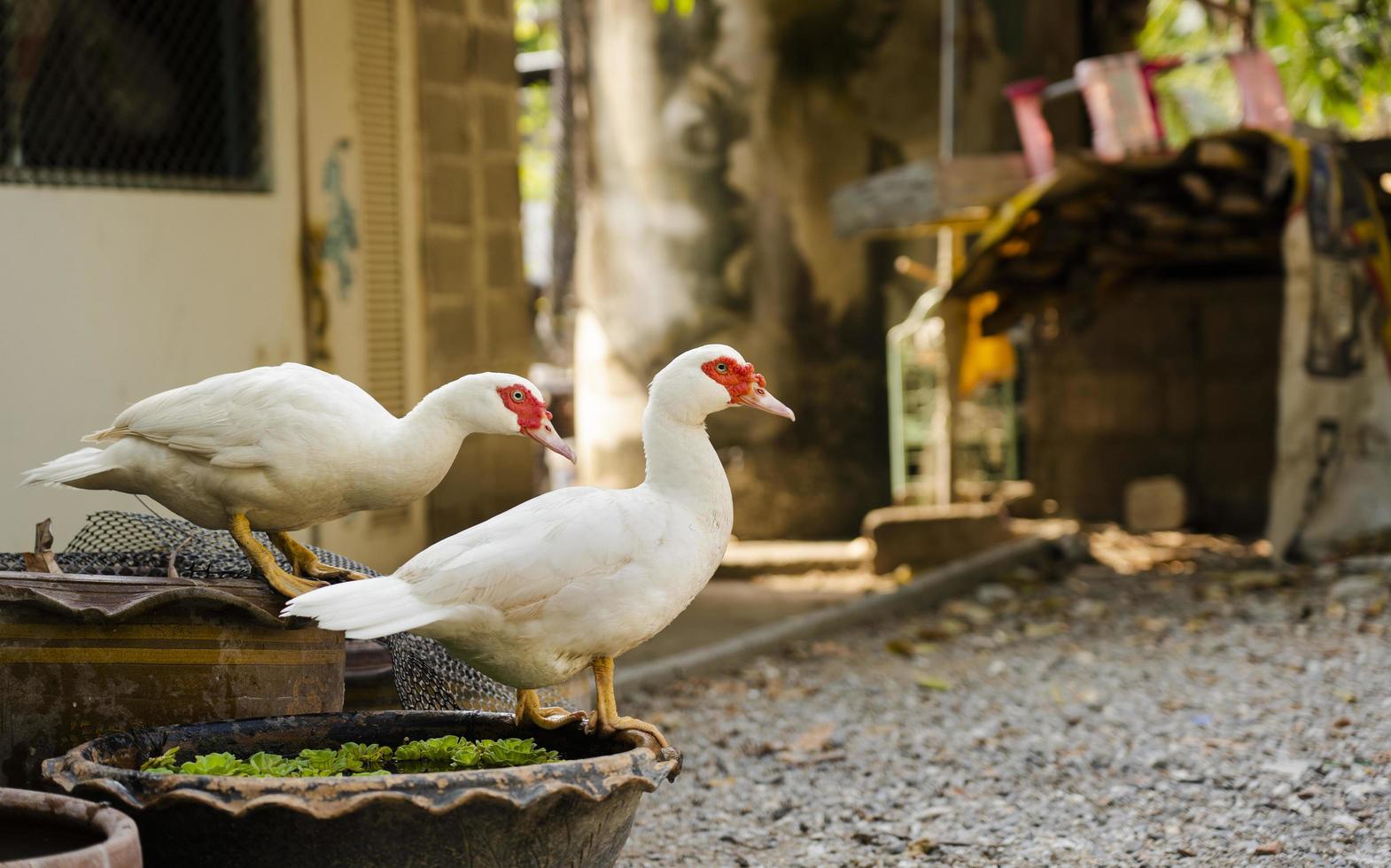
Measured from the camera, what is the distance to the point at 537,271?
22.2 m

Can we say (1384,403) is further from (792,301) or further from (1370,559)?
(792,301)

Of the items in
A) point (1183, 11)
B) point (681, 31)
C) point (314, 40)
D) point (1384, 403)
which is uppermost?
point (1183, 11)

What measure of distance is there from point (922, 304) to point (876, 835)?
7.59 meters

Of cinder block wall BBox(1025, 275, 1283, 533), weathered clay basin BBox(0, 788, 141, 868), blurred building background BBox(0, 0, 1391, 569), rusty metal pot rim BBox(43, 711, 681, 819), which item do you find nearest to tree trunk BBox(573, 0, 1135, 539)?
blurred building background BBox(0, 0, 1391, 569)

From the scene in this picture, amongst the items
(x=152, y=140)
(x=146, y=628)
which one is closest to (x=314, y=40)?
(x=152, y=140)

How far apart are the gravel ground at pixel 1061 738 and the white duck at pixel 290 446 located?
1.41 metres

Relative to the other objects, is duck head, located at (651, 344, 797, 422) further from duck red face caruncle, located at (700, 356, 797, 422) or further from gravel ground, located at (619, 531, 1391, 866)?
gravel ground, located at (619, 531, 1391, 866)

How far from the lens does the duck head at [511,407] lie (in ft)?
10.5

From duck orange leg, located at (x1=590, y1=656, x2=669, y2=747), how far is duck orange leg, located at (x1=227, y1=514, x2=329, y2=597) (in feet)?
2.27

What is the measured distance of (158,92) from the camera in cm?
659

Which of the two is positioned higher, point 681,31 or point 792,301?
point 681,31

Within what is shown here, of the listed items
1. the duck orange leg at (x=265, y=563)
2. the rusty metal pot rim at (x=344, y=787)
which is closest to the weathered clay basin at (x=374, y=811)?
Result: the rusty metal pot rim at (x=344, y=787)

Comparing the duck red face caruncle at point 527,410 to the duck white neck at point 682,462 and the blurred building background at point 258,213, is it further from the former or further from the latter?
the blurred building background at point 258,213

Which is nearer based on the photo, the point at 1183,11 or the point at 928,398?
the point at 928,398
